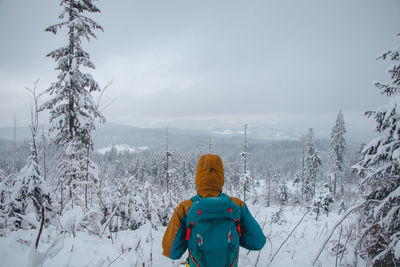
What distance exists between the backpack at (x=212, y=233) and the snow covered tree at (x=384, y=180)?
3517 mm

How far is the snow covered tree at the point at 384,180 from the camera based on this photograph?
3.70 metres

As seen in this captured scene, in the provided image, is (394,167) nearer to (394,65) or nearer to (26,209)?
(394,65)

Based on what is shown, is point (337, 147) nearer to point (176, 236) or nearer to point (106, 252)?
point (176, 236)

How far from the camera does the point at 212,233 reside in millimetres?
2125

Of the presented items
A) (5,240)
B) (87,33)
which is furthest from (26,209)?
(87,33)

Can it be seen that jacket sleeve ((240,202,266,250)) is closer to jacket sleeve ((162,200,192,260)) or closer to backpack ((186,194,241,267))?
backpack ((186,194,241,267))

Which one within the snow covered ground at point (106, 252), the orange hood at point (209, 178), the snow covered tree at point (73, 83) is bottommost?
the snow covered ground at point (106, 252)

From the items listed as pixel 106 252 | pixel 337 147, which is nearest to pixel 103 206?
pixel 106 252

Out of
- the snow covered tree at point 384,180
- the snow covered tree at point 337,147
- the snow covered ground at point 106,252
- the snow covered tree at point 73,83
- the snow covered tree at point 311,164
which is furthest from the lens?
the snow covered tree at point 311,164

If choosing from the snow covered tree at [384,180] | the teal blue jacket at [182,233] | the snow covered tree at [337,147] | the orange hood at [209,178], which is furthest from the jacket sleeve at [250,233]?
the snow covered tree at [337,147]

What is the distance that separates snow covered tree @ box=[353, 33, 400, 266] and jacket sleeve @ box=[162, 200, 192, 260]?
3.96 m

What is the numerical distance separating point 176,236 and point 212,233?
49 centimetres

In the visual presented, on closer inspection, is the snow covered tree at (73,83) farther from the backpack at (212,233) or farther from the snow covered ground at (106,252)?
the backpack at (212,233)

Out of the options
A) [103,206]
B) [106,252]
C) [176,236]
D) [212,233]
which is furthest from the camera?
[103,206]
